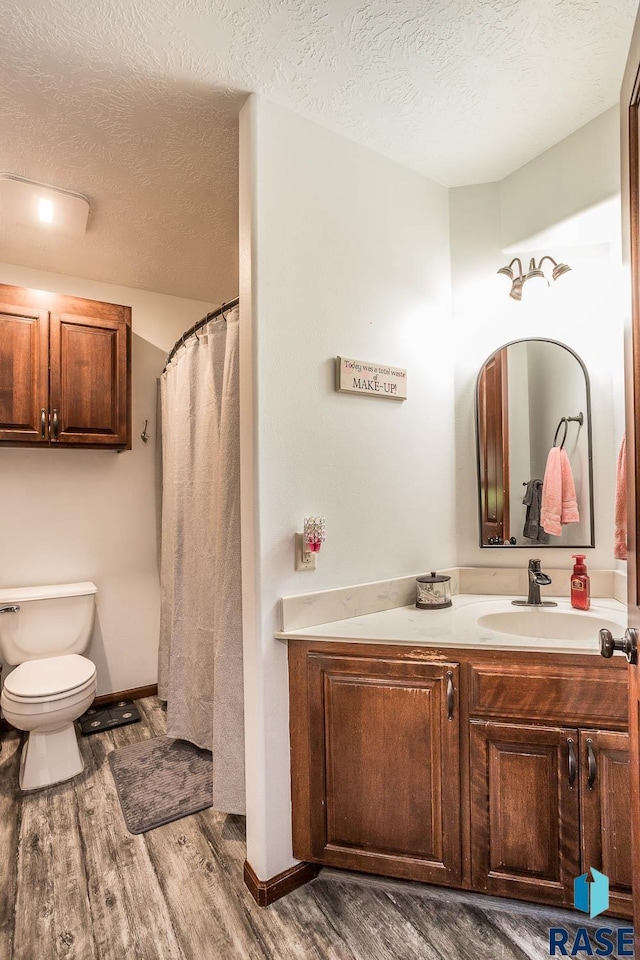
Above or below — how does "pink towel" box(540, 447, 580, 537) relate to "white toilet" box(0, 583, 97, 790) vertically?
above

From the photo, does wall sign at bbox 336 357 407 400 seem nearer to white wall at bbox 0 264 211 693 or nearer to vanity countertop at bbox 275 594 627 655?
vanity countertop at bbox 275 594 627 655

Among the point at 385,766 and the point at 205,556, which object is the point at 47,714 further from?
the point at 385,766

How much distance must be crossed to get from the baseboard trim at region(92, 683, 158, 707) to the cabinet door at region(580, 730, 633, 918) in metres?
2.51

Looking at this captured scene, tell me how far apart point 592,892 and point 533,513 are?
1208 mm

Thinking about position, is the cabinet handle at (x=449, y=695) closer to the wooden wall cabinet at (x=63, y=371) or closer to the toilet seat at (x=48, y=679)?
the toilet seat at (x=48, y=679)

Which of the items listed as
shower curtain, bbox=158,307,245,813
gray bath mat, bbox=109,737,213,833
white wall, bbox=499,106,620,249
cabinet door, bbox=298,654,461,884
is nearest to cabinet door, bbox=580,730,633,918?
cabinet door, bbox=298,654,461,884

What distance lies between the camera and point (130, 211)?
228 centimetres

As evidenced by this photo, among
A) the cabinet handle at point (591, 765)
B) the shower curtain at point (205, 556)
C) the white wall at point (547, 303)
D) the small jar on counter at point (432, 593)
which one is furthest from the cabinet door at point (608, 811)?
the shower curtain at point (205, 556)

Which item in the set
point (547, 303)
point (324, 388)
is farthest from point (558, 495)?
point (324, 388)

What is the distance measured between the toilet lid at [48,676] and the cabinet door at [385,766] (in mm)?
1269

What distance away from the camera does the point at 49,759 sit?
2258 mm

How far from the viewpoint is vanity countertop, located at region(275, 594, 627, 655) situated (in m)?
1.50

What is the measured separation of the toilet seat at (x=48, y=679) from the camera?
2.19 metres

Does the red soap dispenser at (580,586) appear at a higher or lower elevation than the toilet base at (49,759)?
higher
